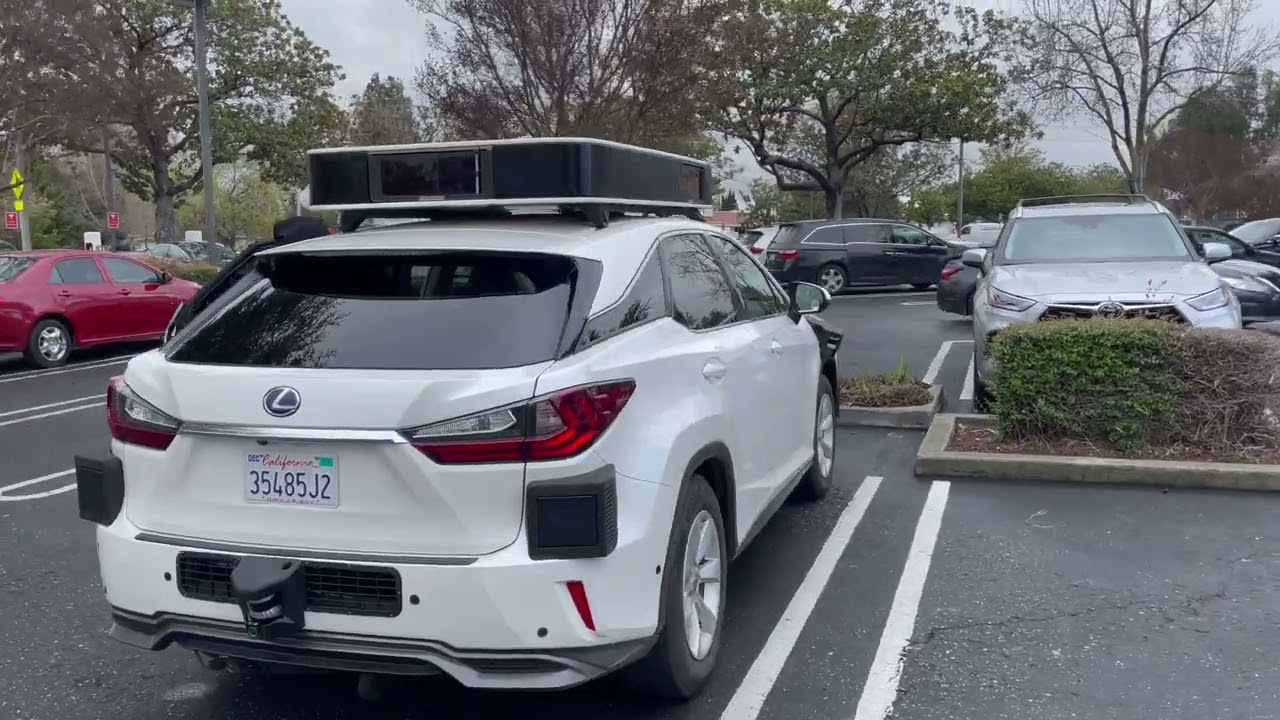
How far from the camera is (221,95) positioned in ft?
111

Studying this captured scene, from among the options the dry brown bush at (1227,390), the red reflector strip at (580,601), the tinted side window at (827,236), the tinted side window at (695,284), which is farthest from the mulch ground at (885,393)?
the tinted side window at (827,236)

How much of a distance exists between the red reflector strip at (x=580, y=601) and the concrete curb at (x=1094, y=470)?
13.9 feet

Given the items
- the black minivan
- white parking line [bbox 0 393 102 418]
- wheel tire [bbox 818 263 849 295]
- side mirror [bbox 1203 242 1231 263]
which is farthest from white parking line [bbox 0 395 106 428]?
wheel tire [bbox 818 263 849 295]

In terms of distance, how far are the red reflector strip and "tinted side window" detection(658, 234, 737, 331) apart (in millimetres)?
A: 1292

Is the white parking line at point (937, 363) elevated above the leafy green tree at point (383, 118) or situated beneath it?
situated beneath

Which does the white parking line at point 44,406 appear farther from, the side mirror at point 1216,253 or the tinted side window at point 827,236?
the tinted side window at point 827,236

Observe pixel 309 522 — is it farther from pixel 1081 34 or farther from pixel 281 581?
pixel 1081 34

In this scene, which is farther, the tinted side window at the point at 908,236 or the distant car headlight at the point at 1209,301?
the tinted side window at the point at 908,236

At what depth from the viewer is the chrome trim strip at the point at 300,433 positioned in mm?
3301

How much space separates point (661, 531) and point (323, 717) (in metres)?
1.42

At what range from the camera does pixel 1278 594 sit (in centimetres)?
504

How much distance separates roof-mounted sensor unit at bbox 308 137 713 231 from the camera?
4.11 m

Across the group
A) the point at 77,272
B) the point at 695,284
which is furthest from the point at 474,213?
the point at 77,272

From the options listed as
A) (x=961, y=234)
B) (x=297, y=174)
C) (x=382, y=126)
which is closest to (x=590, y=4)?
(x=297, y=174)
